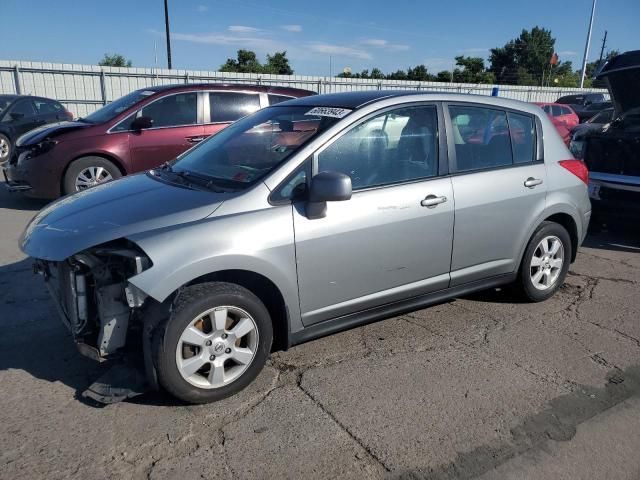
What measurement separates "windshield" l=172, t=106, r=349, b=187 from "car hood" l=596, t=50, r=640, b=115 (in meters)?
4.49

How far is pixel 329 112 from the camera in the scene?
3.52 m

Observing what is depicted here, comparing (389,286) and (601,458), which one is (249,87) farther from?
(601,458)

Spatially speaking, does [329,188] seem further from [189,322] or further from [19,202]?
[19,202]

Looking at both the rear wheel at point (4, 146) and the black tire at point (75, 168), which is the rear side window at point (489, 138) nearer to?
the black tire at point (75, 168)

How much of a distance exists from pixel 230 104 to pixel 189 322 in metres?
5.93

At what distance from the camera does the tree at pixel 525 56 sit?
219 feet

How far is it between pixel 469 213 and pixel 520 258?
2.69 ft

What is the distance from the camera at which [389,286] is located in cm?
354

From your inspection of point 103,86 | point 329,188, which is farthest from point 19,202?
point 103,86

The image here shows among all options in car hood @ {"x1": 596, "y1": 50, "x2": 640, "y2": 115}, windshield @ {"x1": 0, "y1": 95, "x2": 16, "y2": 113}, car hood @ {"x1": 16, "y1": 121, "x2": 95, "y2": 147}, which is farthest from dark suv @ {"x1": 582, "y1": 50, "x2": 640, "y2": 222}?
windshield @ {"x1": 0, "y1": 95, "x2": 16, "y2": 113}

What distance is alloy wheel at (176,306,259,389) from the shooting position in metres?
2.83

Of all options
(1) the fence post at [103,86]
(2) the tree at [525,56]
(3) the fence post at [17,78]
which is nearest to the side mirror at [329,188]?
(3) the fence post at [17,78]

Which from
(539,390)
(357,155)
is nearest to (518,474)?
(539,390)

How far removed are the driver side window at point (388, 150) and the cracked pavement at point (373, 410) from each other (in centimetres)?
121
